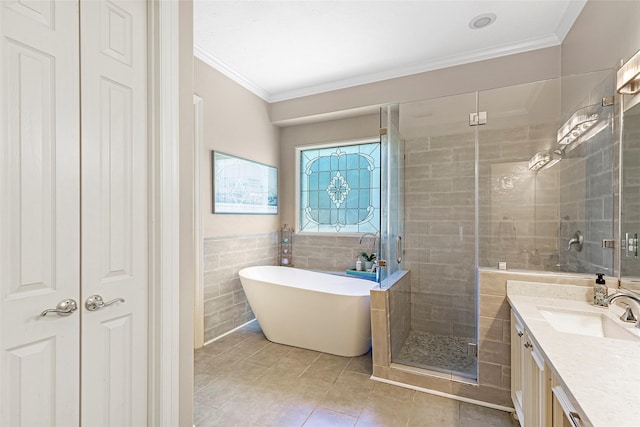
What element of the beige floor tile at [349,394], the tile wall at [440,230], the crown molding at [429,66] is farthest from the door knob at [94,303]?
the crown molding at [429,66]

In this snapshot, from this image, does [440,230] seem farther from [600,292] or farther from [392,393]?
[392,393]

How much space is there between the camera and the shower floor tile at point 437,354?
234 centimetres

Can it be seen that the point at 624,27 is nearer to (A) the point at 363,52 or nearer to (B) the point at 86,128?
(A) the point at 363,52

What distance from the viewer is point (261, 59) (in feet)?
10.1

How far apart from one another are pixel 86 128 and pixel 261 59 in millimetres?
2306

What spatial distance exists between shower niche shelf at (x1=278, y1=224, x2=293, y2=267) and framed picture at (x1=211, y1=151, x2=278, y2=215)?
0.31m

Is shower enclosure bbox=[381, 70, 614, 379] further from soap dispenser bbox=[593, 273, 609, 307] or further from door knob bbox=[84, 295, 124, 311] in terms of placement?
door knob bbox=[84, 295, 124, 311]

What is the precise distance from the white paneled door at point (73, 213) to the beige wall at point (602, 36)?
255 cm

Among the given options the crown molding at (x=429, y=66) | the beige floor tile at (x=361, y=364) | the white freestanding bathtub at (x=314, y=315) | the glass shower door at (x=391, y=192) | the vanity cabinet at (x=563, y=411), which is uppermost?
the crown molding at (x=429, y=66)

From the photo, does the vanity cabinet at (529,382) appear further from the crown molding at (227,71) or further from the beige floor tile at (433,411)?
the crown molding at (227,71)

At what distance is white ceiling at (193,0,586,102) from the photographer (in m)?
2.32

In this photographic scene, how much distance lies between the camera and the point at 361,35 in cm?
267

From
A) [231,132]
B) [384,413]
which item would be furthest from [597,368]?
[231,132]

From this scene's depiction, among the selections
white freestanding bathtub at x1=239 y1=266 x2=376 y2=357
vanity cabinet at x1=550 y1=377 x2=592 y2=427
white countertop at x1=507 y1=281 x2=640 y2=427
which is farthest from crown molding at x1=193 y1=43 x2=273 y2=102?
vanity cabinet at x1=550 y1=377 x2=592 y2=427
